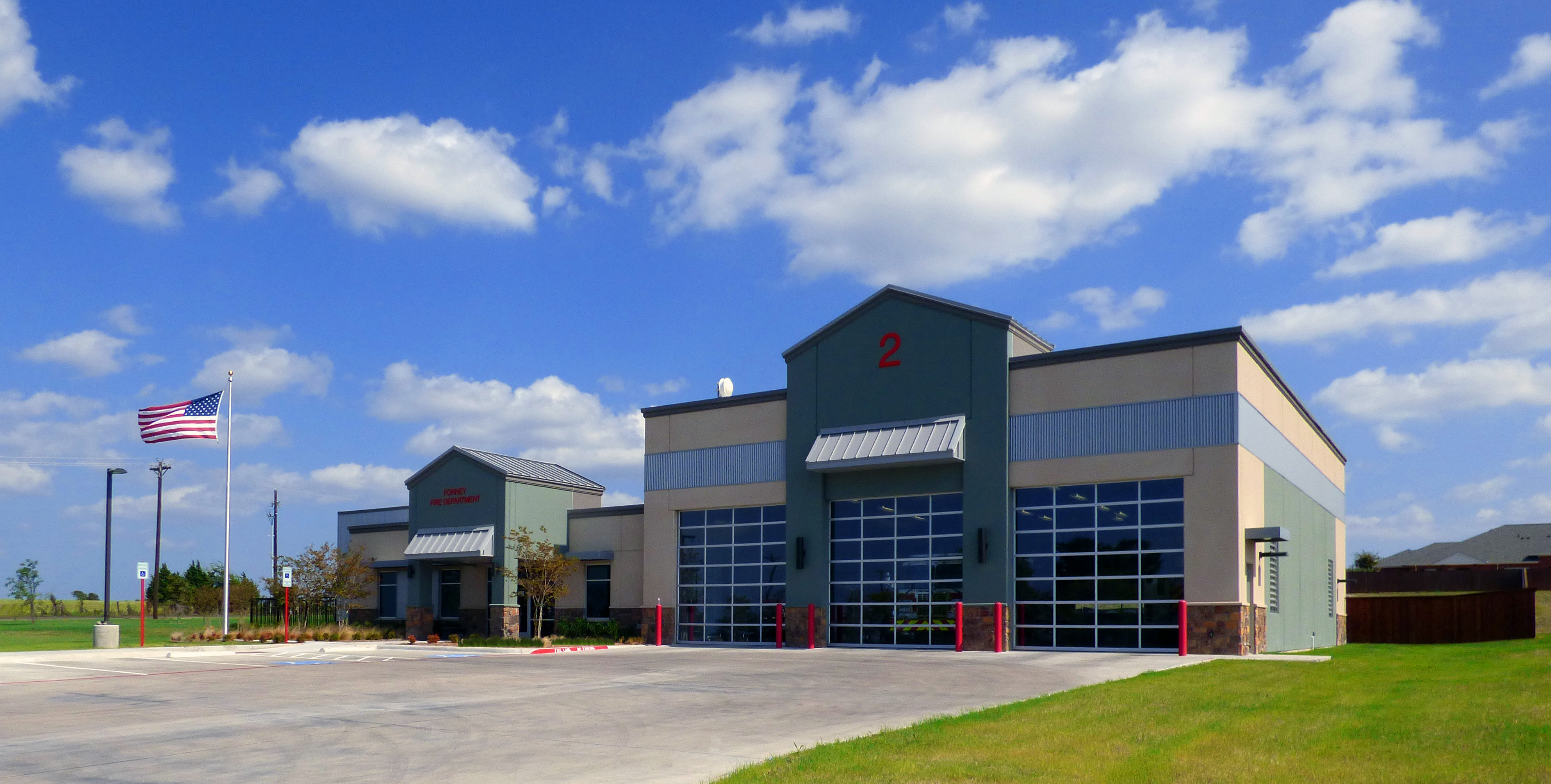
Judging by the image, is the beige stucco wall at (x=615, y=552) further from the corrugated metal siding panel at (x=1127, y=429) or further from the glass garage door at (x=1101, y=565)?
the corrugated metal siding panel at (x=1127, y=429)

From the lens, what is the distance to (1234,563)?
2841 centimetres

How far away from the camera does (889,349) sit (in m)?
34.5

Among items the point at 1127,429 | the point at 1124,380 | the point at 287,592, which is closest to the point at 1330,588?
the point at 1127,429

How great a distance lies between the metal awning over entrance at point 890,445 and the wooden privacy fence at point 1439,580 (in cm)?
3121

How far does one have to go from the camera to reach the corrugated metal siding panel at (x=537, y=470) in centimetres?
4488

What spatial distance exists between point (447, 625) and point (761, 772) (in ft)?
128

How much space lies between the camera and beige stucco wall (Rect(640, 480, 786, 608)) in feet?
126

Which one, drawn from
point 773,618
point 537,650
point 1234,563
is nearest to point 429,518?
point 537,650

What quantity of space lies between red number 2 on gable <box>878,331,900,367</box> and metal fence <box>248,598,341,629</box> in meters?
25.9

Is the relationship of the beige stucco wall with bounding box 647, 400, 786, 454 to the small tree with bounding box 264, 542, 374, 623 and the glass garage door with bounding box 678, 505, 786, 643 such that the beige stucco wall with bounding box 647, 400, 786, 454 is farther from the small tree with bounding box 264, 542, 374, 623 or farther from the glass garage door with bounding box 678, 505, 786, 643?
the small tree with bounding box 264, 542, 374, 623

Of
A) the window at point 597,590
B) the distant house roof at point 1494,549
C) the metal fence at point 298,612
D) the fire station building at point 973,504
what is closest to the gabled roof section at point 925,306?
the fire station building at point 973,504

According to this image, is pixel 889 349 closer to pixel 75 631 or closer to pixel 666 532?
pixel 666 532

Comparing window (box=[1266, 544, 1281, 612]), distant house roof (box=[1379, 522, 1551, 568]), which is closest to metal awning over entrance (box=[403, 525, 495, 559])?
window (box=[1266, 544, 1281, 612])

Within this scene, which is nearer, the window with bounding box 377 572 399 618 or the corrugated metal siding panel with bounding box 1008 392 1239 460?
the corrugated metal siding panel with bounding box 1008 392 1239 460
